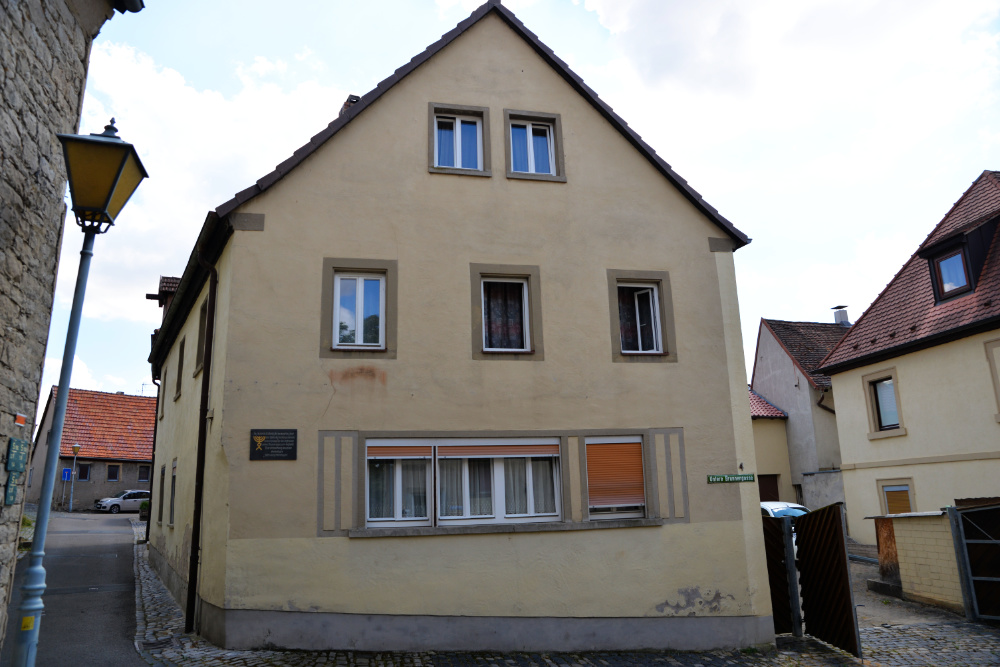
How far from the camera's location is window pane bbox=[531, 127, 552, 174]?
1209 centimetres

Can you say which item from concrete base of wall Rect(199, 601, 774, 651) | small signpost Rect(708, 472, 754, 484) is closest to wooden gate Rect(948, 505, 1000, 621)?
concrete base of wall Rect(199, 601, 774, 651)

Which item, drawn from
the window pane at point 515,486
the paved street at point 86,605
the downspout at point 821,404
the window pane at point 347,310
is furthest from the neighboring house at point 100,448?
the window pane at point 515,486

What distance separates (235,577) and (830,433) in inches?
913

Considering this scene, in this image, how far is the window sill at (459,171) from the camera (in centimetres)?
1133

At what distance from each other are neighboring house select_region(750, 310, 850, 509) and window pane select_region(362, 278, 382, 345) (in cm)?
1859

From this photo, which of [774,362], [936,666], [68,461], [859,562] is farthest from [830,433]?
[68,461]

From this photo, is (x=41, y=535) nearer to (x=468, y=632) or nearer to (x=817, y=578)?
(x=468, y=632)

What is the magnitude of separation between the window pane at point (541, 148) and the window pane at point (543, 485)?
15.2 ft

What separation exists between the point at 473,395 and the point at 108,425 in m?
40.1

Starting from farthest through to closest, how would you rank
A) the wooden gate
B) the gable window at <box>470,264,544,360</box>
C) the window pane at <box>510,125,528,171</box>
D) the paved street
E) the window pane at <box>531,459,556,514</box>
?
1. the wooden gate
2. the window pane at <box>510,125,528,171</box>
3. the gable window at <box>470,264,544,360</box>
4. the window pane at <box>531,459,556,514</box>
5. the paved street

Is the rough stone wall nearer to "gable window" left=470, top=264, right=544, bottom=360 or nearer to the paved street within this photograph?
the paved street

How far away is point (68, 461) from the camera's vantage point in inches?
1619

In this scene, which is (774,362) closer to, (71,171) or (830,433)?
(830,433)

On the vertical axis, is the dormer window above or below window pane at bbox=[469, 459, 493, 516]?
above
